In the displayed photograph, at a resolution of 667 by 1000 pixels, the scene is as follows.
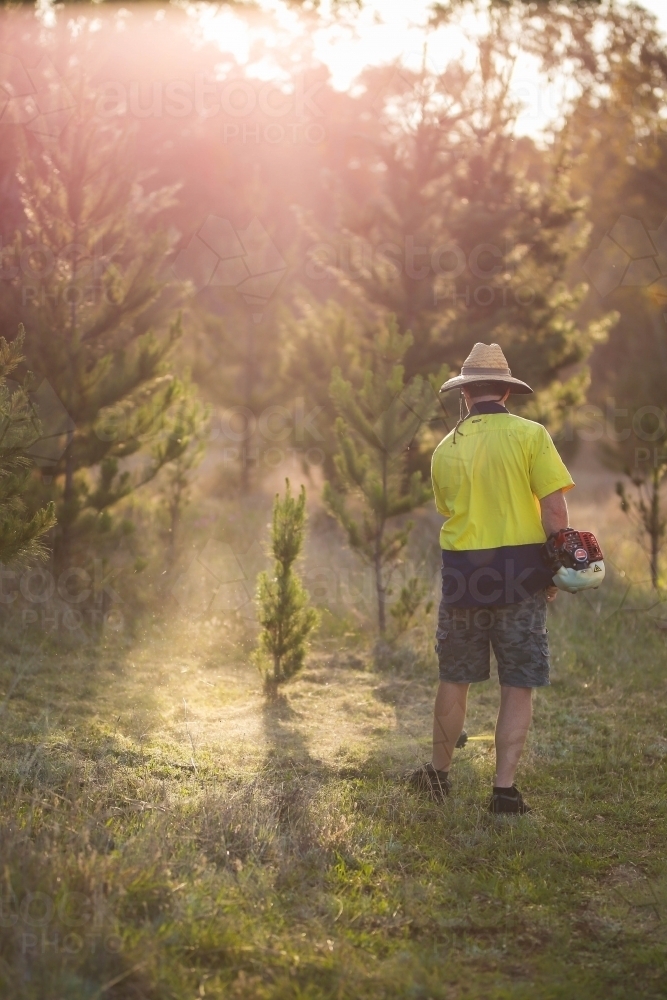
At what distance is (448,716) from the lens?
4.90 meters

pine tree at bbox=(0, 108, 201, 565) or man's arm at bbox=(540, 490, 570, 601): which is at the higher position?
pine tree at bbox=(0, 108, 201, 565)

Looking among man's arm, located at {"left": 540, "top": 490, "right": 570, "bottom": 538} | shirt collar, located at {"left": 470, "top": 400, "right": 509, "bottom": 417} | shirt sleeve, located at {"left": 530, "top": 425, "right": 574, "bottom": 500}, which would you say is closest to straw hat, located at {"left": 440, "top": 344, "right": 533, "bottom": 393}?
shirt collar, located at {"left": 470, "top": 400, "right": 509, "bottom": 417}

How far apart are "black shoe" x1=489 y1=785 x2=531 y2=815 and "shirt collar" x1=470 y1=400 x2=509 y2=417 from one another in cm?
184

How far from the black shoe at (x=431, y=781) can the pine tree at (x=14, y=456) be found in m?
2.26

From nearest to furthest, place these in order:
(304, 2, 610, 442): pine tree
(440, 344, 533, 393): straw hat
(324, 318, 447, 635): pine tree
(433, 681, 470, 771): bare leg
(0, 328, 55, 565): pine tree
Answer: (0, 328, 55, 565): pine tree
(433, 681, 470, 771): bare leg
(440, 344, 533, 393): straw hat
(324, 318, 447, 635): pine tree
(304, 2, 610, 442): pine tree

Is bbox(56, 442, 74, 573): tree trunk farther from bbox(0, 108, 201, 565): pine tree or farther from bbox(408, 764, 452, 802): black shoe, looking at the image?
bbox(408, 764, 452, 802): black shoe

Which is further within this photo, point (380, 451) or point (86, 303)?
point (380, 451)

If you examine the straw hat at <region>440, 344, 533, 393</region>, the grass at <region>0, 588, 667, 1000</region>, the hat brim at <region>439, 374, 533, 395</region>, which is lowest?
the grass at <region>0, 588, 667, 1000</region>

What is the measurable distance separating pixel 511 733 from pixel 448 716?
1.08 ft

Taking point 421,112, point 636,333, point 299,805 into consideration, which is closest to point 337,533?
point 421,112

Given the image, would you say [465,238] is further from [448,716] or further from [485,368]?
[448,716]

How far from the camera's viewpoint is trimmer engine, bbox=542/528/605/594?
4.53 metres

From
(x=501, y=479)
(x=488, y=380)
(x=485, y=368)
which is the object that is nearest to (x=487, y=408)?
(x=488, y=380)

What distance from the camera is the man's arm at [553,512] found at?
15.6ft
